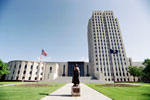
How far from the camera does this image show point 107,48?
59500mm

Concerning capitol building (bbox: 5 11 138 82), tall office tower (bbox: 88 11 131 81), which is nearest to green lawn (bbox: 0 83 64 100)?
capitol building (bbox: 5 11 138 82)

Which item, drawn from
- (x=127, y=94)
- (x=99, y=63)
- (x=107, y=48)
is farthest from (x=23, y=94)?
(x=107, y=48)

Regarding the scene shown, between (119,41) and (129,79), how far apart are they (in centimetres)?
2787

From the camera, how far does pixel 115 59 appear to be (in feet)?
183

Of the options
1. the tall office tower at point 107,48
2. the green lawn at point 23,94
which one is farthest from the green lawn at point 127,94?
the tall office tower at point 107,48

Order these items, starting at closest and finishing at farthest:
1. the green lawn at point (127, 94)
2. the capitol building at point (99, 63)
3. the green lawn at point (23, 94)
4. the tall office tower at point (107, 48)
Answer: the green lawn at point (23, 94) < the green lawn at point (127, 94) < the capitol building at point (99, 63) < the tall office tower at point (107, 48)

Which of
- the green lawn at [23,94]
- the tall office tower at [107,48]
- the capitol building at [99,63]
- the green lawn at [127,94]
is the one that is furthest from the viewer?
the tall office tower at [107,48]

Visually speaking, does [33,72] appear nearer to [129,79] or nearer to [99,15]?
[129,79]

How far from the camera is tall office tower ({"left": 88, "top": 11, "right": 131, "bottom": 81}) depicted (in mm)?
53531

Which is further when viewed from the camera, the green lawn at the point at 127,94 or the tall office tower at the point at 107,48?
the tall office tower at the point at 107,48

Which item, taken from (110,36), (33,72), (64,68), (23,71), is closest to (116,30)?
(110,36)

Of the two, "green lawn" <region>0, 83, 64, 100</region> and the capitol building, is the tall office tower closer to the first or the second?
the capitol building

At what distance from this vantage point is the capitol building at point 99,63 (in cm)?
4800

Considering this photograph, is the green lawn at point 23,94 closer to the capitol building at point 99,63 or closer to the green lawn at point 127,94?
the green lawn at point 127,94
